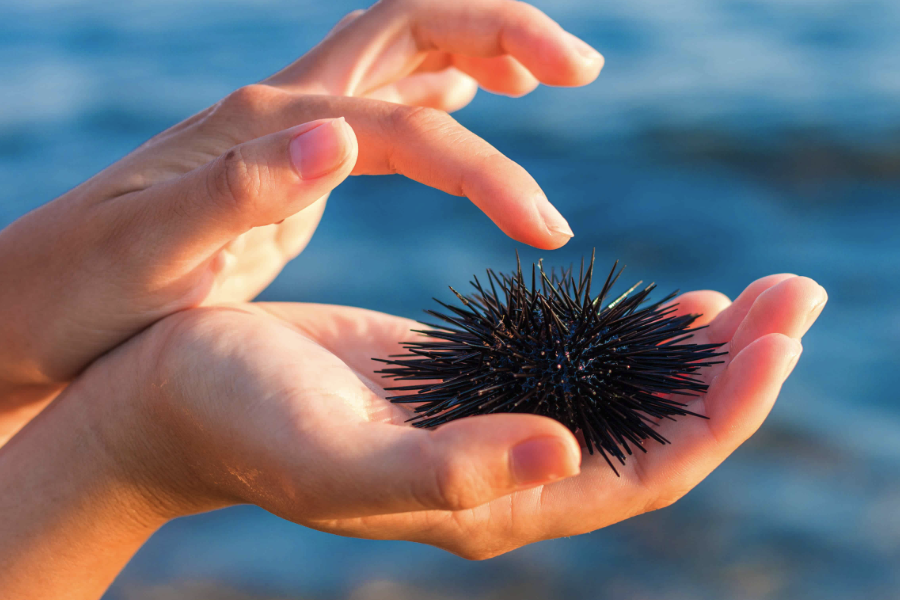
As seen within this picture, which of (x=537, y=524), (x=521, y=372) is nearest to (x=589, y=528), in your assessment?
(x=537, y=524)

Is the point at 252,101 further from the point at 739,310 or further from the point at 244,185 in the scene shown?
the point at 739,310

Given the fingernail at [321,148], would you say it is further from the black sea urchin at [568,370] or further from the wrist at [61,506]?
the wrist at [61,506]

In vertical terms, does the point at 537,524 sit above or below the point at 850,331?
below

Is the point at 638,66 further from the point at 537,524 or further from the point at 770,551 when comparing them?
the point at 537,524

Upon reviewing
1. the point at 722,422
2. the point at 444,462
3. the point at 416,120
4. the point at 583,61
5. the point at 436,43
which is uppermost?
the point at 436,43

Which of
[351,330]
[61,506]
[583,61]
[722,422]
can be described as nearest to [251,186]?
[351,330]
